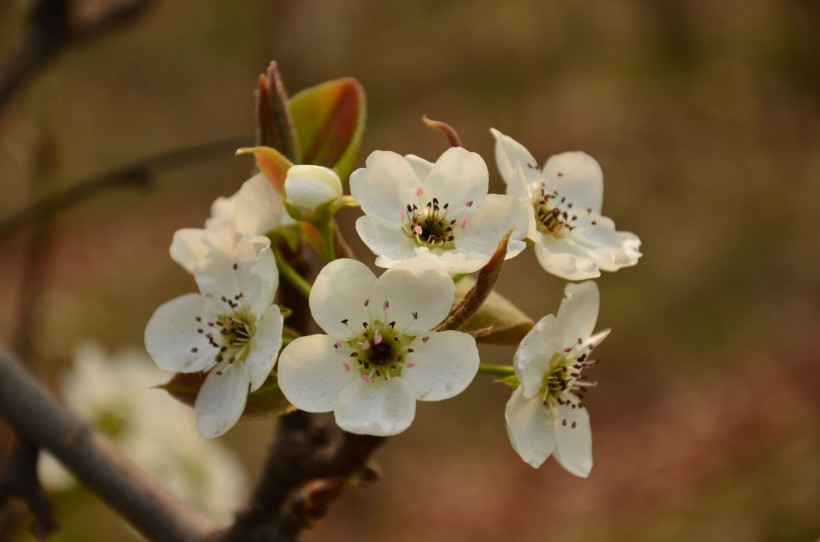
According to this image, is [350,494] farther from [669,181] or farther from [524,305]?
[669,181]

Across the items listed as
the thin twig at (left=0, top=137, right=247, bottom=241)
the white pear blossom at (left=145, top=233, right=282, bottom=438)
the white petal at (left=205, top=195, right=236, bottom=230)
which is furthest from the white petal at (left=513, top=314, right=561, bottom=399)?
the thin twig at (left=0, top=137, right=247, bottom=241)

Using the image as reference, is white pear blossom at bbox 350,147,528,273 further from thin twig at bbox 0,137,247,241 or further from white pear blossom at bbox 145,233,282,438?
thin twig at bbox 0,137,247,241

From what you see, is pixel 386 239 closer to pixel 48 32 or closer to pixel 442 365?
pixel 442 365

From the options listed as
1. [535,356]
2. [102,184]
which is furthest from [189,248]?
[102,184]

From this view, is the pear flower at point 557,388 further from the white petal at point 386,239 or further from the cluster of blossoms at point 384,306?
the white petal at point 386,239

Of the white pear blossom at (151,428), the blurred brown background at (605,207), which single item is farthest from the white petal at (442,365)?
the blurred brown background at (605,207)

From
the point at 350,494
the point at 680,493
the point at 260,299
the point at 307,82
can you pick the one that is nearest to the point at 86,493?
the point at 260,299

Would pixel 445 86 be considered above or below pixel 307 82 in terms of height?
below
